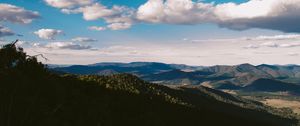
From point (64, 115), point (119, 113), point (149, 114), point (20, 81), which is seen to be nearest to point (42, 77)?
point (20, 81)

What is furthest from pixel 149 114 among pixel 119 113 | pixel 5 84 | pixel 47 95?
pixel 5 84

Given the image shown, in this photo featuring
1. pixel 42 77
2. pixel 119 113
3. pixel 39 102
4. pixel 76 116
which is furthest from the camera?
pixel 119 113

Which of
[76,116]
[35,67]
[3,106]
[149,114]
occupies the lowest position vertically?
[149,114]

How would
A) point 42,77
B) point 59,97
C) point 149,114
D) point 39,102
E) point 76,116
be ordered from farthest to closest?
point 149,114
point 76,116
point 59,97
point 42,77
point 39,102

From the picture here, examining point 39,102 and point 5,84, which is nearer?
point 5,84

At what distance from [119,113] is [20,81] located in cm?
11012

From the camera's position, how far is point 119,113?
165 m

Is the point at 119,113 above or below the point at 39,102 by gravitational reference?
below

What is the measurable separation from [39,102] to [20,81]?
20.8 feet

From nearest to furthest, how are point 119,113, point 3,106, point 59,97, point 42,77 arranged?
1. point 3,106
2. point 42,77
3. point 59,97
4. point 119,113

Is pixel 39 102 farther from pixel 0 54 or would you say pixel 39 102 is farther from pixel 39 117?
pixel 0 54

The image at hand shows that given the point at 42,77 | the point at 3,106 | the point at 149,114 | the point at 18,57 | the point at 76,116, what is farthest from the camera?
the point at 149,114

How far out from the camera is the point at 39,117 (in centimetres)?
5553

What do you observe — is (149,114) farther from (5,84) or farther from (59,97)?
(5,84)
